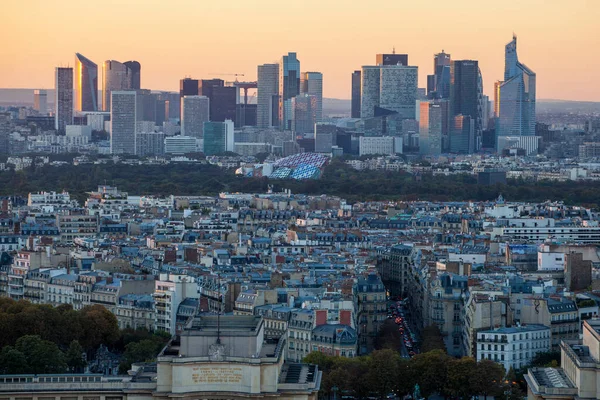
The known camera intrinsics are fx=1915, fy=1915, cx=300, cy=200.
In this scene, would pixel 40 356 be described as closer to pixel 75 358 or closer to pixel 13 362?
pixel 13 362

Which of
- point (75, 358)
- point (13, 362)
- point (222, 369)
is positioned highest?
point (222, 369)

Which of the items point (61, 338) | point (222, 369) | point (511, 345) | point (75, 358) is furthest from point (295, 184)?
point (222, 369)

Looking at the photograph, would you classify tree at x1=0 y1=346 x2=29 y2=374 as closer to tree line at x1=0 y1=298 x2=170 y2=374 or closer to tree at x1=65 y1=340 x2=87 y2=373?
tree line at x1=0 y1=298 x2=170 y2=374

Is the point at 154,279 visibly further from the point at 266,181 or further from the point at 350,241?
the point at 266,181

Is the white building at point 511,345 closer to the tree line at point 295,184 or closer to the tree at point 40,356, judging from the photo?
the tree at point 40,356

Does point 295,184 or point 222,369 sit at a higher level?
point 295,184

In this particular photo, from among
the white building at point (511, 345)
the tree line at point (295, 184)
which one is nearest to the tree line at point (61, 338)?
the white building at point (511, 345)
